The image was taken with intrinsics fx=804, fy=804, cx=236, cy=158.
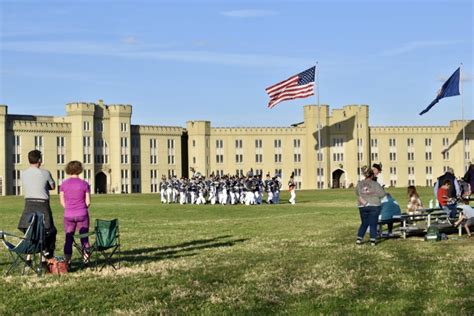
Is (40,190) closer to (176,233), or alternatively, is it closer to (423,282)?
(423,282)

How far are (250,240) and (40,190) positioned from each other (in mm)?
7308

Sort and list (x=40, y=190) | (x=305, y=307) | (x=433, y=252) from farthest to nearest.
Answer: (x=433, y=252) < (x=40, y=190) < (x=305, y=307)

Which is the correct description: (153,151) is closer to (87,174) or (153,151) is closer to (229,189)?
(87,174)

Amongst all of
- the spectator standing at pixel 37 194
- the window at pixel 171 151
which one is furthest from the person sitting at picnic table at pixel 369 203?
the window at pixel 171 151

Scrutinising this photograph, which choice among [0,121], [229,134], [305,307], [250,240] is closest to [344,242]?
[250,240]

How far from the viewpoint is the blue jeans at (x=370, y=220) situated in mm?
18547

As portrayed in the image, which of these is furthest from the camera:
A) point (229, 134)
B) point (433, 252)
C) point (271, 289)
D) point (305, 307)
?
point (229, 134)

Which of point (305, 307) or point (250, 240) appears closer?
point (305, 307)

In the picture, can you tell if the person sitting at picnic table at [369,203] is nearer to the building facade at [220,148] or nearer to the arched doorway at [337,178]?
the building facade at [220,148]

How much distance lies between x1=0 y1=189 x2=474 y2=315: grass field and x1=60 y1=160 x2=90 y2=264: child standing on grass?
0.74 m

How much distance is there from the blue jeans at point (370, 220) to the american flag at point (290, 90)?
124ft

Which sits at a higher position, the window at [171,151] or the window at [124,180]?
the window at [171,151]

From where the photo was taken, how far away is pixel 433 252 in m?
16.4

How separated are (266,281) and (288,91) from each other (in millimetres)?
44994
